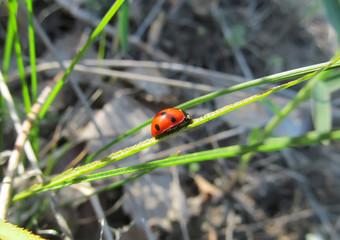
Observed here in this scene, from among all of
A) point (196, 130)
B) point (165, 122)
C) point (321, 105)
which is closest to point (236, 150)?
point (165, 122)

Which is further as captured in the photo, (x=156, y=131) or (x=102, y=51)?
(x=102, y=51)

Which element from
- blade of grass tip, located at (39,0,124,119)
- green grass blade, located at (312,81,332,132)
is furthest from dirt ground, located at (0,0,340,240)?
blade of grass tip, located at (39,0,124,119)

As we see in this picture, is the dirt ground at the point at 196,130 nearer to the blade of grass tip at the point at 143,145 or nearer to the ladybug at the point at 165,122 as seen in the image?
the ladybug at the point at 165,122

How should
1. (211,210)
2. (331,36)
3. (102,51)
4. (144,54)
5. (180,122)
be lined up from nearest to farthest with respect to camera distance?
(180,122), (211,210), (102,51), (144,54), (331,36)

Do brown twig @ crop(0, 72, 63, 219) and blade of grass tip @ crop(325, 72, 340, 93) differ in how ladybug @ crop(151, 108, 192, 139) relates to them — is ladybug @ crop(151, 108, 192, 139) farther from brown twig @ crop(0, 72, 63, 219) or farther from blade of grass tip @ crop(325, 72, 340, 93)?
blade of grass tip @ crop(325, 72, 340, 93)

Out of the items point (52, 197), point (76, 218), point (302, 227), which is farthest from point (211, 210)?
point (52, 197)

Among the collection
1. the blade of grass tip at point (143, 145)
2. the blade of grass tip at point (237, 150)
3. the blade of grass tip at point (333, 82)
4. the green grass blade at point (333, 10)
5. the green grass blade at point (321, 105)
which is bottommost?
the blade of grass tip at point (237, 150)

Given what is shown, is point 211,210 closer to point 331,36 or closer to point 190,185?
point 190,185

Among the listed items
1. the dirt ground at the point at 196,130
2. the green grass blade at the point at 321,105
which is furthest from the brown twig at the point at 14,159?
the green grass blade at the point at 321,105

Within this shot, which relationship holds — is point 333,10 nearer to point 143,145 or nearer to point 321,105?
point 321,105
